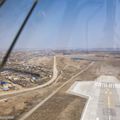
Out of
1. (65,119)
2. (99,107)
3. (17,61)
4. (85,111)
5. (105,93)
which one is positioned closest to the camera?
(65,119)

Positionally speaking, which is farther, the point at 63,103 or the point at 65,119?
the point at 63,103

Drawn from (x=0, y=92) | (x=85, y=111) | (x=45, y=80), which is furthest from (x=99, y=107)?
(x=45, y=80)

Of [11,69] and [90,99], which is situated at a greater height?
[11,69]

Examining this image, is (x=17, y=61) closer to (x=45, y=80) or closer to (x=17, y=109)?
(x=45, y=80)

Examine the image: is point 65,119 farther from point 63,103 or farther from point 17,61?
point 17,61

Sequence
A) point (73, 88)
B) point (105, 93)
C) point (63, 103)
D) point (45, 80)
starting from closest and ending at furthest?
1. point (63, 103)
2. point (105, 93)
3. point (73, 88)
4. point (45, 80)

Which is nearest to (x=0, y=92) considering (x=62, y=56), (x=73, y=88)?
(x=73, y=88)
